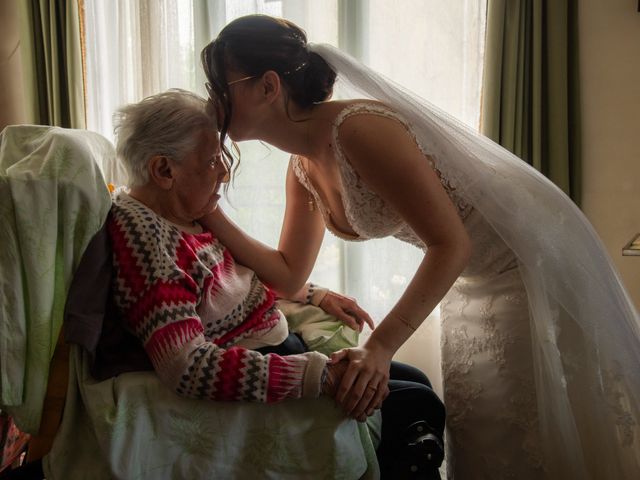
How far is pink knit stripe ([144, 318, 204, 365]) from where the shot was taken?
879mm

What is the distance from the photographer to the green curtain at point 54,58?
2.59m

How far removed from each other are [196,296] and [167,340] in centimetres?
12

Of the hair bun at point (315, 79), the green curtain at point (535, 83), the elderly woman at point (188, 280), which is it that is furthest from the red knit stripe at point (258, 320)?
Answer: the green curtain at point (535, 83)

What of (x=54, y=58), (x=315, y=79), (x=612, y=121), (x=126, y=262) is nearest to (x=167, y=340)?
(x=126, y=262)

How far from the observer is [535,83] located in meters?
2.20

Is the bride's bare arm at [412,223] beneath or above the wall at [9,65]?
beneath

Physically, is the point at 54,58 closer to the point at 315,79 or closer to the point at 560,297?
the point at 315,79

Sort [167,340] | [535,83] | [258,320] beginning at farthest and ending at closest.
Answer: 1. [535,83]
2. [258,320]
3. [167,340]

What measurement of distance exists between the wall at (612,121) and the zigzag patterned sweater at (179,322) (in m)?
1.88

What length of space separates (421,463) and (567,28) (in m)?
1.96

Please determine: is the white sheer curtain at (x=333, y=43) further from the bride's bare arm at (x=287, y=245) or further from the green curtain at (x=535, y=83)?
the bride's bare arm at (x=287, y=245)

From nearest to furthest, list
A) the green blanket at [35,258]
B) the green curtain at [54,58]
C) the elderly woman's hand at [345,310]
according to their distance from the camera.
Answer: the green blanket at [35,258], the elderly woman's hand at [345,310], the green curtain at [54,58]

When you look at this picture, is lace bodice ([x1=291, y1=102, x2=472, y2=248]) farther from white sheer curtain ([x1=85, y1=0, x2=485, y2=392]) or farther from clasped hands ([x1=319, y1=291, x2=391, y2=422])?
white sheer curtain ([x1=85, y1=0, x2=485, y2=392])

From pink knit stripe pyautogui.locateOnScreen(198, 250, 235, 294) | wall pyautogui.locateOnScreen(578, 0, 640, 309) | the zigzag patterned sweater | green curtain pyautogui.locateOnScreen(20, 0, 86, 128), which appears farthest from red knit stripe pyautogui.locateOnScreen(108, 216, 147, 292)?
wall pyautogui.locateOnScreen(578, 0, 640, 309)
